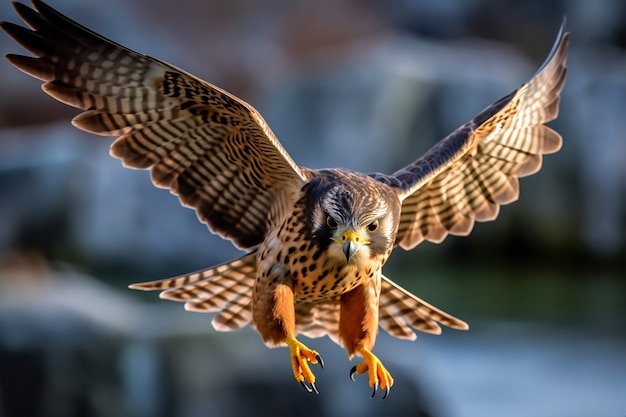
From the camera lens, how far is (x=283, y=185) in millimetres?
3799

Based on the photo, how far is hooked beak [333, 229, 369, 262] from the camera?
3257 mm

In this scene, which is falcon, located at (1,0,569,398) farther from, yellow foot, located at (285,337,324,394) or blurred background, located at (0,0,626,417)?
blurred background, located at (0,0,626,417)

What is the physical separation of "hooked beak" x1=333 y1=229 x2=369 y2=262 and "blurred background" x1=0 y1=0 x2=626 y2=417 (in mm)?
3932

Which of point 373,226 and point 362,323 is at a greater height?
point 373,226

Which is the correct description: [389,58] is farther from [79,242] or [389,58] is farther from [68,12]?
[68,12]

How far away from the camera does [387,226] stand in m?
3.45

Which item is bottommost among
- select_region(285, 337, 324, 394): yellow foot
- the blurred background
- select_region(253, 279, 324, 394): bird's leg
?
the blurred background

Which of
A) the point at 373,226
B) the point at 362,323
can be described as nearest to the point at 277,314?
the point at 362,323

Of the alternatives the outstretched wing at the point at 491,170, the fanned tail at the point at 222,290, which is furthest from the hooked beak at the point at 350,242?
the outstretched wing at the point at 491,170

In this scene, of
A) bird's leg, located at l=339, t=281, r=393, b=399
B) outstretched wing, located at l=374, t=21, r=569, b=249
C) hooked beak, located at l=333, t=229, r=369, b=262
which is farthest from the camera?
outstretched wing, located at l=374, t=21, r=569, b=249

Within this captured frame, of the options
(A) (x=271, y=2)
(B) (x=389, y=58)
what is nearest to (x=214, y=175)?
(B) (x=389, y=58)

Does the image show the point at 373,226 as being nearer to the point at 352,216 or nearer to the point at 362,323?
the point at 352,216

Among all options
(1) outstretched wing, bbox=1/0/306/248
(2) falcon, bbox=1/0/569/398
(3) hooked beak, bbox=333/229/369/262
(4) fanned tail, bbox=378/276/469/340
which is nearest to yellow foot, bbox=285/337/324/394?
(2) falcon, bbox=1/0/569/398

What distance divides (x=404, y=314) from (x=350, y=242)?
103cm
